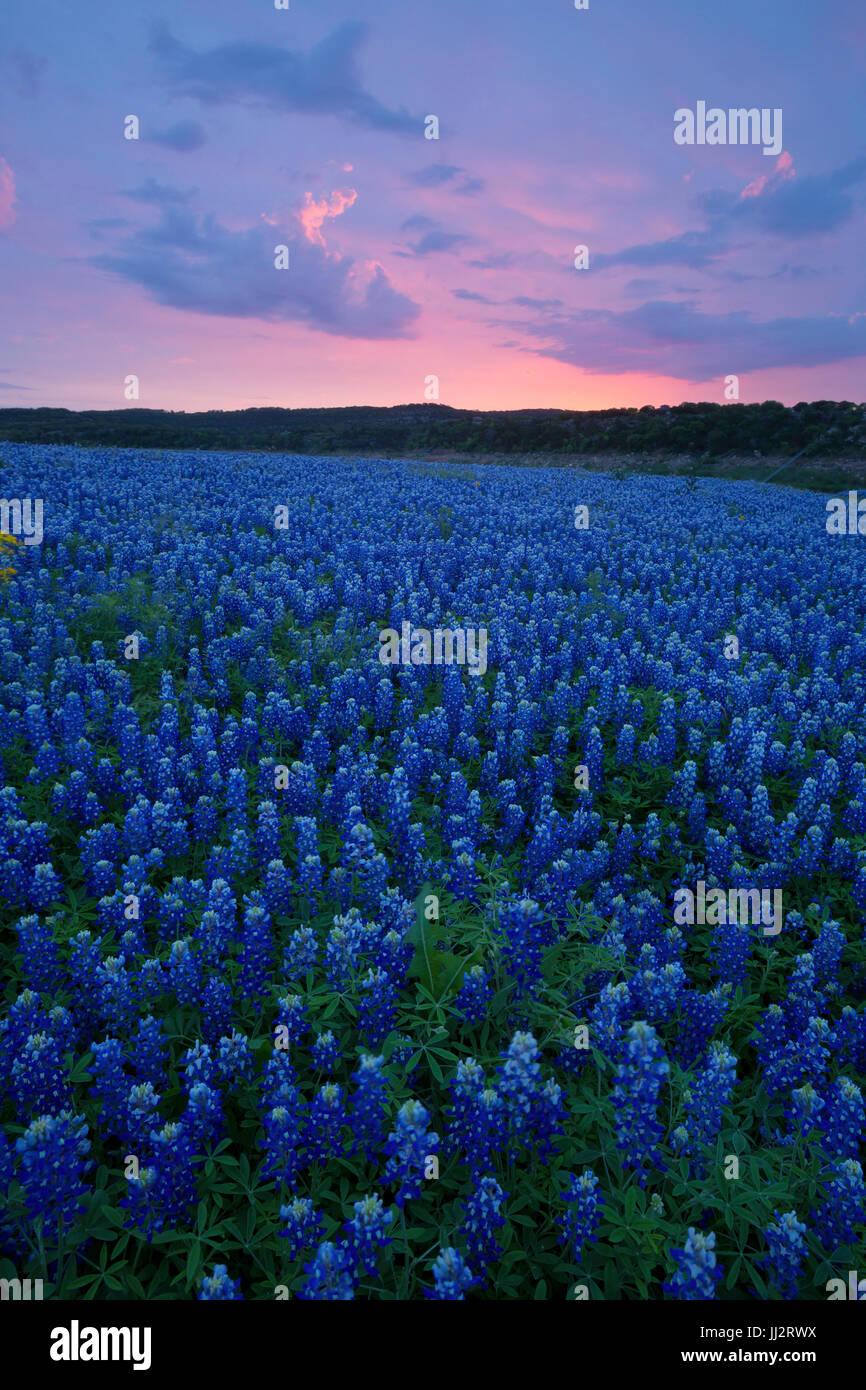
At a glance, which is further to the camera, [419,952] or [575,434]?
[575,434]

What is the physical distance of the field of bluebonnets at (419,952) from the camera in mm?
2555

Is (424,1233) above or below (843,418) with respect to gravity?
below

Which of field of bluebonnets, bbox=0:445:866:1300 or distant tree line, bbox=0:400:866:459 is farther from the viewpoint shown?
distant tree line, bbox=0:400:866:459

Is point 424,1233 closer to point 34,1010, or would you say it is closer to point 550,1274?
point 550,1274

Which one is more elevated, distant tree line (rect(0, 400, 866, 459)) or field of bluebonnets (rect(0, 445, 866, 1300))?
distant tree line (rect(0, 400, 866, 459))

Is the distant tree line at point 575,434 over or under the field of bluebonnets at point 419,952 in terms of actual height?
over

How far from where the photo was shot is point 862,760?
21.4 feet

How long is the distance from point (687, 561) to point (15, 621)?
10.5 metres

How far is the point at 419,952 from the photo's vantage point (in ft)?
11.9

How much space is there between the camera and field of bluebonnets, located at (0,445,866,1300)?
101 inches

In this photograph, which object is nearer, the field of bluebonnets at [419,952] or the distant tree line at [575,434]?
the field of bluebonnets at [419,952]

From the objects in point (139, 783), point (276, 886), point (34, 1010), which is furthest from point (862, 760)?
point (34, 1010)
